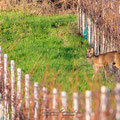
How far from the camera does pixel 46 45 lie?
10.2m

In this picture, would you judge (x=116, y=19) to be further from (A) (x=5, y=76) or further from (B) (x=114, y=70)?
(A) (x=5, y=76)

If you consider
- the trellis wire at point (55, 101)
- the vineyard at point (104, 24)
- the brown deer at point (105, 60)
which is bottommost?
the trellis wire at point (55, 101)

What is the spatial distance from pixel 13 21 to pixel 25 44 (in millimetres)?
3248

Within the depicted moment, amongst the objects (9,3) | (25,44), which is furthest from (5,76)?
(9,3)

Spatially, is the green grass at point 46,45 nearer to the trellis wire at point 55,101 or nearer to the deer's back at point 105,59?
the deer's back at point 105,59

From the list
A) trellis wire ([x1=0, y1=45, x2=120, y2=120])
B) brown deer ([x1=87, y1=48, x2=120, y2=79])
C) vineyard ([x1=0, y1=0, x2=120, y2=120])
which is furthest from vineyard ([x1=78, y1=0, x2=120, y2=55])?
trellis wire ([x1=0, y1=45, x2=120, y2=120])

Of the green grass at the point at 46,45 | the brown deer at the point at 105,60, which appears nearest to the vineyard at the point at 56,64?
the green grass at the point at 46,45

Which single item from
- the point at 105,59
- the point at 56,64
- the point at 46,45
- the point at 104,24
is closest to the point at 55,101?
the point at 105,59

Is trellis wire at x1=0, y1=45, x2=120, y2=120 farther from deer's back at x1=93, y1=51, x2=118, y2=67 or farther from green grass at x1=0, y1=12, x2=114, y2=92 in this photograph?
deer's back at x1=93, y1=51, x2=118, y2=67

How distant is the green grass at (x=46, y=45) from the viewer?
24.1 ft

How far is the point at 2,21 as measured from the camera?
13086 millimetres

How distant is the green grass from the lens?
734 centimetres

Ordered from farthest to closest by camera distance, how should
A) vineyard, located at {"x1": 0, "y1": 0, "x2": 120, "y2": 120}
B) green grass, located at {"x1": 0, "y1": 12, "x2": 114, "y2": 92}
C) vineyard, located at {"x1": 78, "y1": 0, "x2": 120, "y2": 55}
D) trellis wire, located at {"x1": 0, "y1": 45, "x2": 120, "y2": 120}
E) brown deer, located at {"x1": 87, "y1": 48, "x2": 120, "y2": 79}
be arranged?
green grass, located at {"x1": 0, "y1": 12, "x2": 114, "y2": 92} → vineyard, located at {"x1": 78, "y1": 0, "x2": 120, "y2": 55} → brown deer, located at {"x1": 87, "y1": 48, "x2": 120, "y2": 79} → vineyard, located at {"x1": 0, "y1": 0, "x2": 120, "y2": 120} → trellis wire, located at {"x1": 0, "y1": 45, "x2": 120, "y2": 120}

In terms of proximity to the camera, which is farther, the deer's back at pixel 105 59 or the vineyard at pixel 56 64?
the deer's back at pixel 105 59
